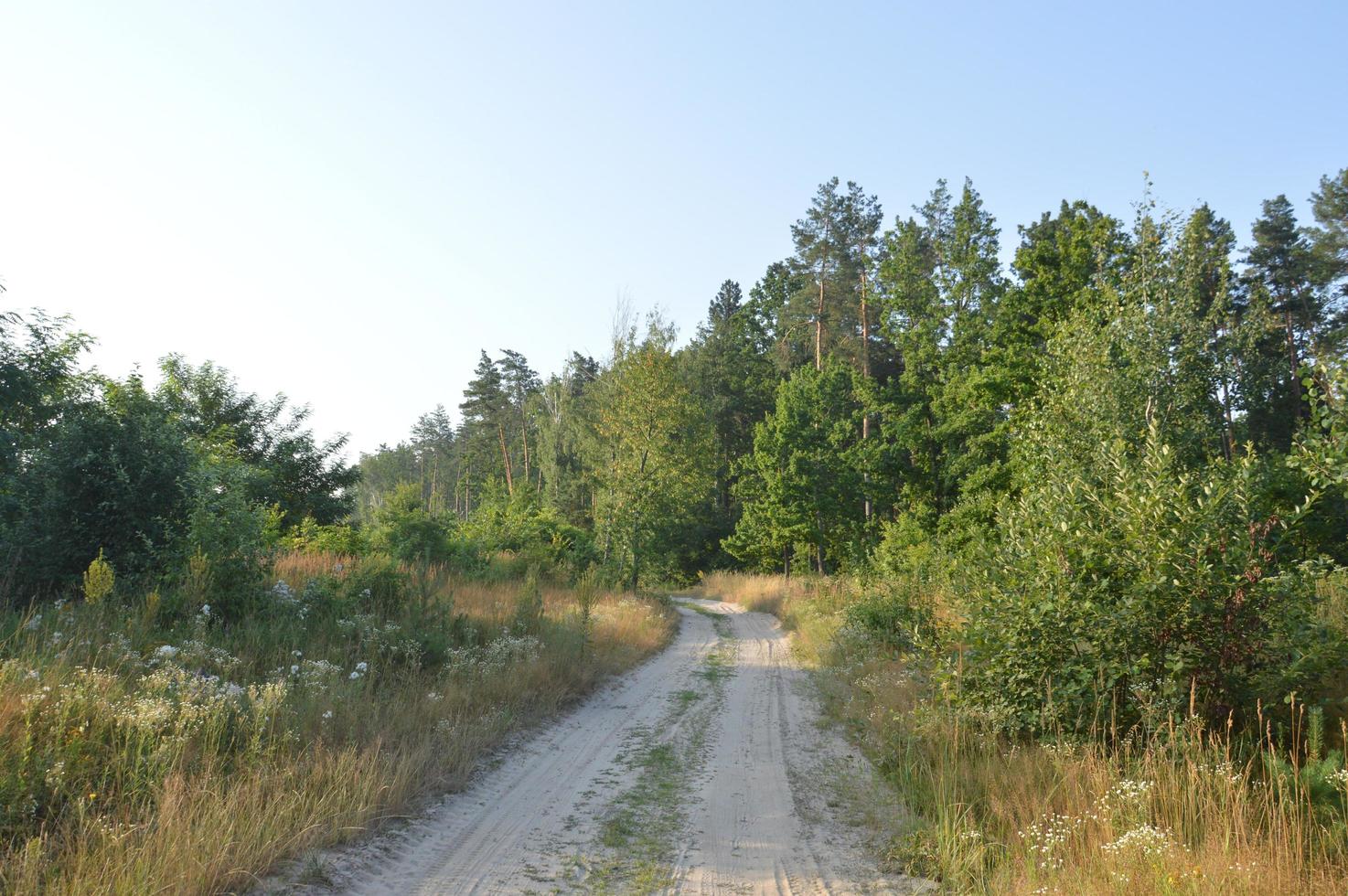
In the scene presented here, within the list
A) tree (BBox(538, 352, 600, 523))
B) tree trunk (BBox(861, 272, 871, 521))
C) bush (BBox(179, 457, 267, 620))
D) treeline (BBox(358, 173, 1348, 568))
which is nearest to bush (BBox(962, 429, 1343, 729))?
treeline (BBox(358, 173, 1348, 568))

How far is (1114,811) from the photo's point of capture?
464 centimetres

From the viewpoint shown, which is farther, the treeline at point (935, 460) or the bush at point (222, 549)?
the bush at point (222, 549)

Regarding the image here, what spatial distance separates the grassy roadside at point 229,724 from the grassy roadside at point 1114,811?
13.6 feet

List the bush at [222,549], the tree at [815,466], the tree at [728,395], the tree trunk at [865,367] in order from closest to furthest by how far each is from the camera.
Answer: the bush at [222,549] < the tree trunk at [865,367] < the tree at [815,466] < the tree at [728,395]

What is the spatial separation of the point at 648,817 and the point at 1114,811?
334 centimetres

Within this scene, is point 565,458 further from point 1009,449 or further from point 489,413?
point 1009,449

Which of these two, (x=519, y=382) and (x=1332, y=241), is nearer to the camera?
(x=1332, y=241)

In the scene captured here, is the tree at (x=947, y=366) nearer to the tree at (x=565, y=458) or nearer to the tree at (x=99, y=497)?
the tree at (x=565, y=458)

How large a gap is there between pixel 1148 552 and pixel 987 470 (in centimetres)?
2121

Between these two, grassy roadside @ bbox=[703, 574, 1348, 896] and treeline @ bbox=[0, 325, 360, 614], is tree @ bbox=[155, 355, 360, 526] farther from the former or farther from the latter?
grassy roadside @ bbox=[703, 574, 1348, 896]

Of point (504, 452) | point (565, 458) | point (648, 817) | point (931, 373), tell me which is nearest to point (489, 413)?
point (504, 452)

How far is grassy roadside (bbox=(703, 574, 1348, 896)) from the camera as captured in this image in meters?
3.85

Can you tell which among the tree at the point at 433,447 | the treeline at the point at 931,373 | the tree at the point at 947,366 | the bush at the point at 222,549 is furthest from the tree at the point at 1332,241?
the tree at the point at 433,447

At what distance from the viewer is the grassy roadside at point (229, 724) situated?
420cm
